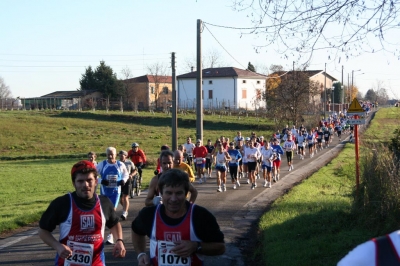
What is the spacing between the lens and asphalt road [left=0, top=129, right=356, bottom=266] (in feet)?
32.0

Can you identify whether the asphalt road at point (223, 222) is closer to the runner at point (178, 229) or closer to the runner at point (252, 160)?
the runner at point (252, 160)

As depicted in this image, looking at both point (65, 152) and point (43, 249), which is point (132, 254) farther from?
point (65, 152)

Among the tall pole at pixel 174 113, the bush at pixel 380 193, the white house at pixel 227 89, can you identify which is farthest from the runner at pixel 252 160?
the white house at pixel 227 89

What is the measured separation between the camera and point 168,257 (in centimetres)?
422

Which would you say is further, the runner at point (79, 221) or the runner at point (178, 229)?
the runner at point (79, 221)

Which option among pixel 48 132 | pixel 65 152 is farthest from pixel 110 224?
pixel 48 132

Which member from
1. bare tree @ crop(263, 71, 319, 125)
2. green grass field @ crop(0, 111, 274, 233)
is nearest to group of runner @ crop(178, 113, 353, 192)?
green grass field @ crop(0, 111, 274, 233)

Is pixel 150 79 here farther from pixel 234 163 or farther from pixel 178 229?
pixel 178 229

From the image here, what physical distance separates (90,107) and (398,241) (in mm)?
82873

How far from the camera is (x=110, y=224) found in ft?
17.7

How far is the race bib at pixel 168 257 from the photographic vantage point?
4199 millimetres

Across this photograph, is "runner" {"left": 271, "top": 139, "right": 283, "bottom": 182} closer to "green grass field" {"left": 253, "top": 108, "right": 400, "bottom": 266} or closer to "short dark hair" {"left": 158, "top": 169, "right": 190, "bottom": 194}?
"green grass field" {"left": 253, "top": 108, "right": 400, "bottom": 266}

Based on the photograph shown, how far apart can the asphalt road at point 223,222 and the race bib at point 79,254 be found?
14.0ft

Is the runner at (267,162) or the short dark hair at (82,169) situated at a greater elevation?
the short dark hair at (82,169)
